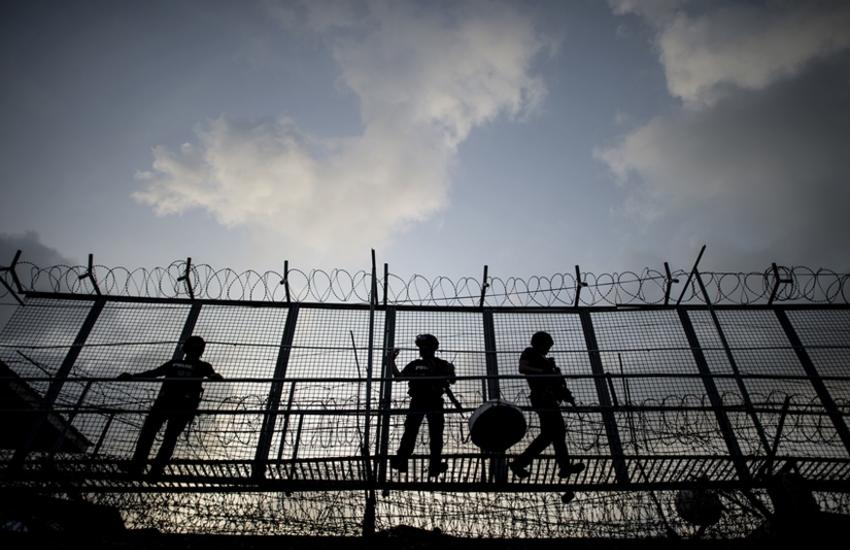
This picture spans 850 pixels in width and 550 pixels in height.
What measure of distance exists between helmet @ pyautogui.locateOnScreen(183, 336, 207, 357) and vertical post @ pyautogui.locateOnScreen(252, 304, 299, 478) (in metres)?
1.10

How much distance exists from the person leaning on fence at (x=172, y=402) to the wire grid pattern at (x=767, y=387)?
22.9ft

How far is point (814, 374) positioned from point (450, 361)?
218 inches

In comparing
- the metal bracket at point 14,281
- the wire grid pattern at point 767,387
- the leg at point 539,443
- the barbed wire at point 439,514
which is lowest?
the barbed wire at point 439,514

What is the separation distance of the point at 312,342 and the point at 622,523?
16.3ft

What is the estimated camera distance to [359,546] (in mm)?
5668

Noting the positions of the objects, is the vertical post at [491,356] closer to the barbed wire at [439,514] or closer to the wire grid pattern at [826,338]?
the barbed wire at [439,514]

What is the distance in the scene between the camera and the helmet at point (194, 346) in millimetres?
6680

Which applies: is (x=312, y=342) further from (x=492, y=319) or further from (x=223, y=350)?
(x=492, y=319)

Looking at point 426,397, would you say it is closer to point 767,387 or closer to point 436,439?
point 436,439

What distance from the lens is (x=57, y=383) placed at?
6523mm

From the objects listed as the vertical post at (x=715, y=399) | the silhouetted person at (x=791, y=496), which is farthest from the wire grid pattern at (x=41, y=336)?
the silhouetted person at (x=791, y=496)

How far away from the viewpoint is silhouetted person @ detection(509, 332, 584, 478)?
555 centimetres

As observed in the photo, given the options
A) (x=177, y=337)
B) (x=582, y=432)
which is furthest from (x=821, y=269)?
(x=177, y=337)

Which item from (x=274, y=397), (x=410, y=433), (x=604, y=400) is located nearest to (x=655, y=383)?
(x=604, y=400)
